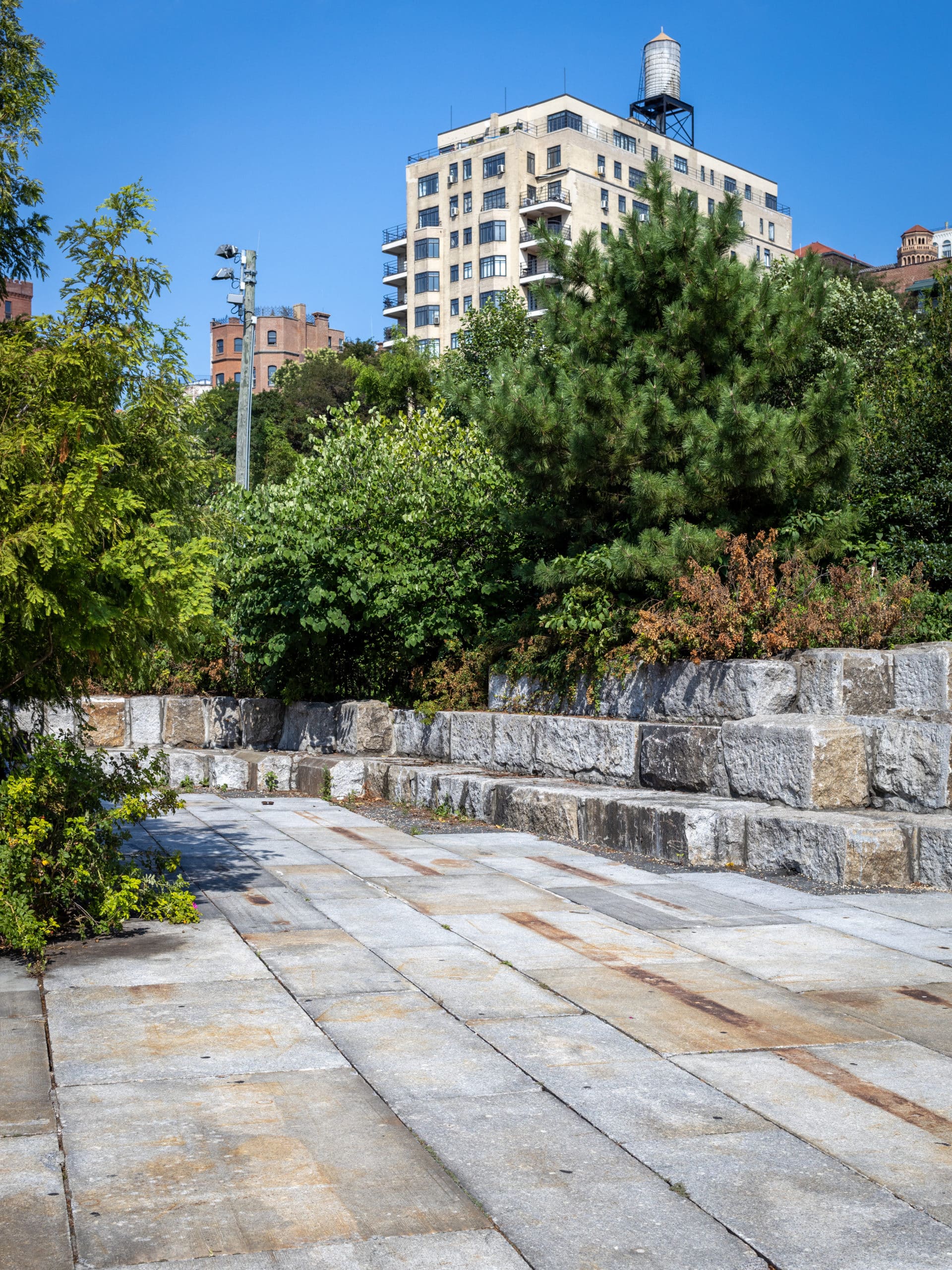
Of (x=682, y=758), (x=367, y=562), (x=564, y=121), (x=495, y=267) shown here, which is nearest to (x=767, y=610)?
(x=682, y=758)

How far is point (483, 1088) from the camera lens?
4148mm

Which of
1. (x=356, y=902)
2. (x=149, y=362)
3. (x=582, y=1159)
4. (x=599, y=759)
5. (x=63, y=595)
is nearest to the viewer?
(x=582, y=1159)

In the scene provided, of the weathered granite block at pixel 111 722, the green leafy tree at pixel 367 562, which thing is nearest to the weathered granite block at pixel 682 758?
the green leafy tree at pixel 367 562

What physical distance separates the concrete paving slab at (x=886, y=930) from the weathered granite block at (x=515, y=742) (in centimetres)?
539

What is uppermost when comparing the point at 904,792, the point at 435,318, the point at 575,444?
the point at 435,318

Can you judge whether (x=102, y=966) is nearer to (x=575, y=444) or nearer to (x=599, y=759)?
(x=599, y=759)

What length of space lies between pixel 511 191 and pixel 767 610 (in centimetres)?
6591

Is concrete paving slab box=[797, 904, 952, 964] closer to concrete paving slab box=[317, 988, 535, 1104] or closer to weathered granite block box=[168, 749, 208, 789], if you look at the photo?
concrete paving slab box=[317, 988, 535, 1104]

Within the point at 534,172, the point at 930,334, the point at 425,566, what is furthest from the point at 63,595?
the point at 534,172

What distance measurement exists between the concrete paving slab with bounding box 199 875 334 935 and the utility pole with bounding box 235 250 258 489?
13.1m

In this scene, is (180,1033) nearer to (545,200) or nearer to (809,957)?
(809,957)

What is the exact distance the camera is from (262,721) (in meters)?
16.4

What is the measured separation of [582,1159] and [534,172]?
246 ft

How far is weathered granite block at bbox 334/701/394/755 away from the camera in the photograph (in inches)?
569
